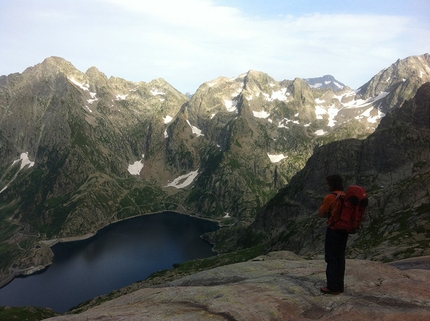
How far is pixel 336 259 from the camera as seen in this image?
53.7ft

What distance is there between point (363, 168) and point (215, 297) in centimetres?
17278

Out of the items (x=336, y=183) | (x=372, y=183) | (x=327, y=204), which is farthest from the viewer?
(x=372, y=183)

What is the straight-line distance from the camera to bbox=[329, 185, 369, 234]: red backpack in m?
15.1

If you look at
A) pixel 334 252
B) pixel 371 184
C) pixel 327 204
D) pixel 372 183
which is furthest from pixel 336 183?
pixel 372 183

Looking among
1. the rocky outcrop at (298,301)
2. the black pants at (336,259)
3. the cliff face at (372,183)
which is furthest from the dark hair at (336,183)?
the cliff face at (372,183)

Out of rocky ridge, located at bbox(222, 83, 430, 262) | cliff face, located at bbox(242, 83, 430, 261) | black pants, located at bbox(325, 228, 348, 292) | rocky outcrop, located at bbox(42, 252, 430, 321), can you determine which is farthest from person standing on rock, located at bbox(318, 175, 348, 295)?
cliff face, located at bbox(242, 83, 430, 261)

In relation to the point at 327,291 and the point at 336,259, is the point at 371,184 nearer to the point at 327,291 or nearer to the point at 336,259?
the point at 336,259

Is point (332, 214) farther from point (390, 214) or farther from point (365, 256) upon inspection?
point (390, 214)

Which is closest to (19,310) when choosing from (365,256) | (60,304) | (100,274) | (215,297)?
(60,304)

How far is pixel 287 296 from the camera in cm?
1627

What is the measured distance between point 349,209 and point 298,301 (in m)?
5.37

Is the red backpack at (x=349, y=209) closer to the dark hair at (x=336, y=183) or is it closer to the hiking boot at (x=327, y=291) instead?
the dark hair at (x=336, y=183)

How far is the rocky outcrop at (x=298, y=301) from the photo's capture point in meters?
14.0

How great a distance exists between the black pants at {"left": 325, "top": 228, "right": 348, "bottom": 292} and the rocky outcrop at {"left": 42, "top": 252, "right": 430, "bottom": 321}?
0.61 meters
